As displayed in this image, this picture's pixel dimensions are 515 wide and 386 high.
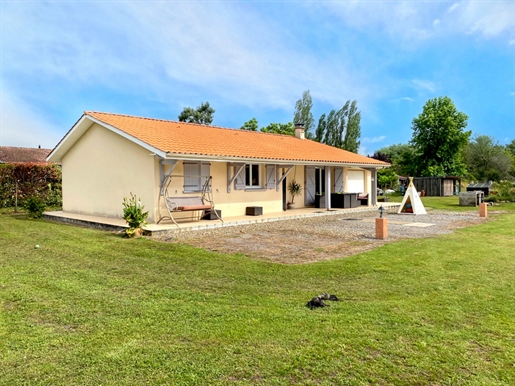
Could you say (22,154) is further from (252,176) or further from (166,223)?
(166,223)

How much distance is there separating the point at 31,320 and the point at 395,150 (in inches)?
3504

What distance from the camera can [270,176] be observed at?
626 inches

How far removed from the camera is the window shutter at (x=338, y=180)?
1975 cm

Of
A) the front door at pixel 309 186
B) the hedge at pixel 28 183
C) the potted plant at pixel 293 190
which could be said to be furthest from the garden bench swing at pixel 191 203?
the hedge at pixel 28 183

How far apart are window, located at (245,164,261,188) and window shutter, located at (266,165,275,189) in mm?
404

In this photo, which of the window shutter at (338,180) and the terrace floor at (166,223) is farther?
the window shutter at (338,180)

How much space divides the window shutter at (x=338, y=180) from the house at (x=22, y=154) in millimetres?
27613

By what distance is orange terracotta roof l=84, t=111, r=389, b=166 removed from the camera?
12.3m

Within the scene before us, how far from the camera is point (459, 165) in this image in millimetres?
43188

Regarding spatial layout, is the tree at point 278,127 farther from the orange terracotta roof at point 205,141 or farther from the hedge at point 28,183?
the hedge at point 28,183

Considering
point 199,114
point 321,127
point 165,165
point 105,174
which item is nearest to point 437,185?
point 321,127

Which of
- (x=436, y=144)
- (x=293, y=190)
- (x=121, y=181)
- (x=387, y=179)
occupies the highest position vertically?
(x=436, y=144)

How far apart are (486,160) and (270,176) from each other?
50422mm

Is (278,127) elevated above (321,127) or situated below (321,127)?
below
